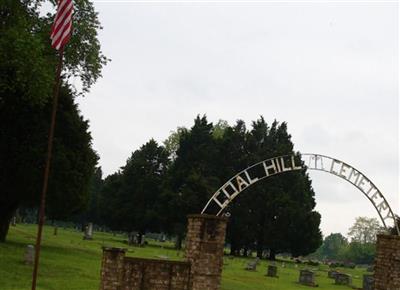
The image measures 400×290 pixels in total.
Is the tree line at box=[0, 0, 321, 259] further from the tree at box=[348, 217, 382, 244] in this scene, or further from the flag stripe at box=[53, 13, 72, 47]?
the tree at box=[348, 217, 382, 244]

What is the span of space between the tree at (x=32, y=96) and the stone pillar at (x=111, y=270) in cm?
1254

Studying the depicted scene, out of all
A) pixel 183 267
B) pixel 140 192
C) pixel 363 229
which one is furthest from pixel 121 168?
pixel 363 229

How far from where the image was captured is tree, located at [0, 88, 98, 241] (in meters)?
29.7

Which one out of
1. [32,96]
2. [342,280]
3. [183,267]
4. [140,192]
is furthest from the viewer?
[140,192]

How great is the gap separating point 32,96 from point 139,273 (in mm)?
13991

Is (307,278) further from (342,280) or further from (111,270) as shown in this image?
(111,270)

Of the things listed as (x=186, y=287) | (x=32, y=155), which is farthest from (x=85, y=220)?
(x=186, y=287)

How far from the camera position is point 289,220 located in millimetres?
62250

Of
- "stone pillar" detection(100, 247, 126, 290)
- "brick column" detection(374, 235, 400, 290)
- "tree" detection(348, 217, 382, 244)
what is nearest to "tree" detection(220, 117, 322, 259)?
"brick column" detection(374, 235, 400, 290)

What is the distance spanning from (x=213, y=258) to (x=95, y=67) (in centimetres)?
1670

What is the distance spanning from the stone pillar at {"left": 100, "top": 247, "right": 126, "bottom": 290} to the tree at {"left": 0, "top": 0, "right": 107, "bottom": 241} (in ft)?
41.2

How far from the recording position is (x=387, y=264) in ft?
51.1

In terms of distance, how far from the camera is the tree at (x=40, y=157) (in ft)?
97.4

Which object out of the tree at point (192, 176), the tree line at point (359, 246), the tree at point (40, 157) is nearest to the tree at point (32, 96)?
the tree at point (40, 157)
